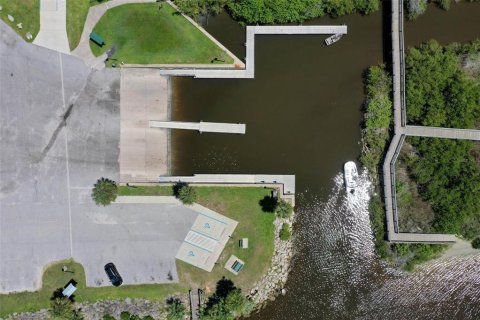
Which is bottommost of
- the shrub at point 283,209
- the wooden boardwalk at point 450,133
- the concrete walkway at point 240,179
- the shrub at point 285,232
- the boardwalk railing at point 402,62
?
the shrub at point 285,232

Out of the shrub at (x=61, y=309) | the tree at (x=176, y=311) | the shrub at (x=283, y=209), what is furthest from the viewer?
the tree at (x=176, y=311)

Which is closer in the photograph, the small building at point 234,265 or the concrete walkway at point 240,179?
the small building at point 234,265

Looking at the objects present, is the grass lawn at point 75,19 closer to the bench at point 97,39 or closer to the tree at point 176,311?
the bench at point 97,39

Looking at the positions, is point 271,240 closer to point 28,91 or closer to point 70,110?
point 70,110

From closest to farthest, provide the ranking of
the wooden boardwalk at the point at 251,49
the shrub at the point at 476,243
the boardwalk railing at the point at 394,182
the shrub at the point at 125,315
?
the shrub at the point at 125,315 < the boardwalk railing at the point at 394,182 < the wooden boardwalk at the point at 251,49 < the shrub at the point at 476,243

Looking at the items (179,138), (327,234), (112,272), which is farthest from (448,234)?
(112,272)

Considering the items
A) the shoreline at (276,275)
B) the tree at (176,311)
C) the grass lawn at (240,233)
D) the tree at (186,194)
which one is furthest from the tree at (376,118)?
the tree at (176,311)

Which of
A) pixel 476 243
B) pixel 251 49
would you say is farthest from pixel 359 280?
pixel 251 49

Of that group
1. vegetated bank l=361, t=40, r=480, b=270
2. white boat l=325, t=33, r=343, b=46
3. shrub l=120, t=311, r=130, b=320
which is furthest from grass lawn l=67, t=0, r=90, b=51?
vegetated bank l=361, t=40, r=480, b=270
